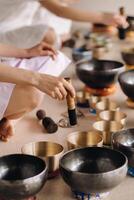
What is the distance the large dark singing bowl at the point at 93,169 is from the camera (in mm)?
1576

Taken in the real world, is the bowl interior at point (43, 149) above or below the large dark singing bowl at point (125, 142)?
below

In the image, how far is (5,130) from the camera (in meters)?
2.28

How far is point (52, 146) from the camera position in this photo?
6.54 ft

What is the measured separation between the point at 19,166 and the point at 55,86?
1.17 feet

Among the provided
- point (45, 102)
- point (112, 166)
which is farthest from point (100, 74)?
point (112, 166)

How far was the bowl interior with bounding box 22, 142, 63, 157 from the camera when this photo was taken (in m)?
1.97

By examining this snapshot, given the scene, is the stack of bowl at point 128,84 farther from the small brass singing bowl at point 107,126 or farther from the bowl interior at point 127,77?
the small brass singing bowl at point 107,126

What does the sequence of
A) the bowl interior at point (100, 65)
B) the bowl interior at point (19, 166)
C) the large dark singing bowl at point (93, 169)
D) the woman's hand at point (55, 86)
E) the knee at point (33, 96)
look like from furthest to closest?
the bowl interior at point (100, 65) → the knee at point (33, 96) → the woman's hand at point (55, 86) → the bowl interior at point (19, 166) → the large dark singing bowl at point (93, 169)

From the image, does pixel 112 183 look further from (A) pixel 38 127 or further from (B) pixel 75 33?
(B) pixel 75 33

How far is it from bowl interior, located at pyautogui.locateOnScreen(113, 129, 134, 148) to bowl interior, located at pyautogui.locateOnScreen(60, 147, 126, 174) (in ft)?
0.55

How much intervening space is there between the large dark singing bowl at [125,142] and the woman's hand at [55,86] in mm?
270

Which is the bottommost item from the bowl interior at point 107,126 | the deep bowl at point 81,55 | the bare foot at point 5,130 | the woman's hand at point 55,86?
the deep bowl at point 81,55

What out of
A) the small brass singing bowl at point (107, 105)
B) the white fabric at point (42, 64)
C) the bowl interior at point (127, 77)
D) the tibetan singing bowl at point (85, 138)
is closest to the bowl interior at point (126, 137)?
the tibetan singing bowl at point (85, 138)

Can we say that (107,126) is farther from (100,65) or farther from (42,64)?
(100,65)
